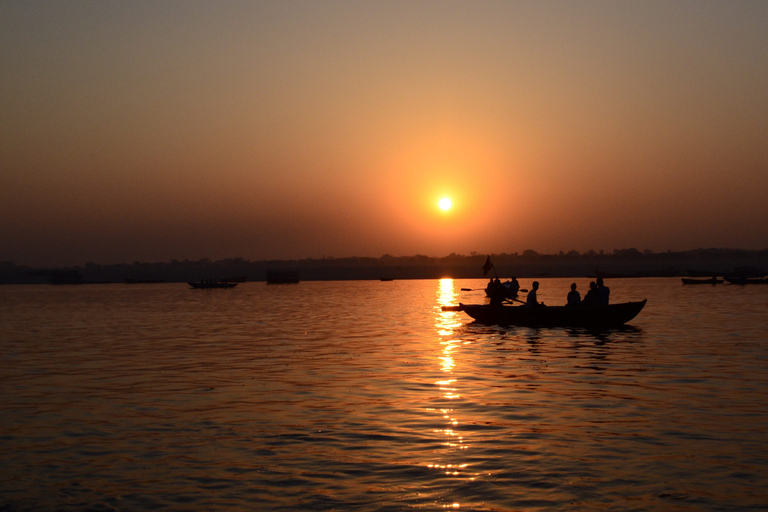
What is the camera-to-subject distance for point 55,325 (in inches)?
1978

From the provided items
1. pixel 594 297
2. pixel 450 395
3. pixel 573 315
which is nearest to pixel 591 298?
pixel 594 297

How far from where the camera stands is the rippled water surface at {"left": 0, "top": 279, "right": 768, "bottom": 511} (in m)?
10.7

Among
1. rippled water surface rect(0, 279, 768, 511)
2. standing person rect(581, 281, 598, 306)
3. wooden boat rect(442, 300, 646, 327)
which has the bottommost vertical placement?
rippled water surface rect(0, 279, 768, 511)

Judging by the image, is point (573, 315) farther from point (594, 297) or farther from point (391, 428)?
point (391, 428)

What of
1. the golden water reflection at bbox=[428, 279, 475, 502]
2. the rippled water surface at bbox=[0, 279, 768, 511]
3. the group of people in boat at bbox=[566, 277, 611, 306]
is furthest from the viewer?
the group of people in boat at bbox=[566, 277, 611, 306]

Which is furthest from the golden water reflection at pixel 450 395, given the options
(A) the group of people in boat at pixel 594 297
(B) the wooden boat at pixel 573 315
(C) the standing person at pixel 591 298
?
(C) the standing person at pixel 591 298

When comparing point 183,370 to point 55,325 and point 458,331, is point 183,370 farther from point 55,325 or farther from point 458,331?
point 55,325

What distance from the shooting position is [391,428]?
14984mm

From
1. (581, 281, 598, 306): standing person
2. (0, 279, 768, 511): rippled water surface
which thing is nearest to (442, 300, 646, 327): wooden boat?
(581, 281, 598, 306): standing person

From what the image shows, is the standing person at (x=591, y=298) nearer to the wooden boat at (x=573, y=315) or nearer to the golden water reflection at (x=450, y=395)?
the wooden boat at (x=573, y=315)

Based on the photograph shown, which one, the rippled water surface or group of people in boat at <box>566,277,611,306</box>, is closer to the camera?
the rippled water surface

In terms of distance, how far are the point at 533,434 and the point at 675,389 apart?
7439 millimetres

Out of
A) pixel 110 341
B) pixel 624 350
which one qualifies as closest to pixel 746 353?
pixel 624 350

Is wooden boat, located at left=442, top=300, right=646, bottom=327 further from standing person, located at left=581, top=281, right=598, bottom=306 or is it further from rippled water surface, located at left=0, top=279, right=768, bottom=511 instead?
rippled water surface, located at left=0, top=279, right=768, bottom=511
